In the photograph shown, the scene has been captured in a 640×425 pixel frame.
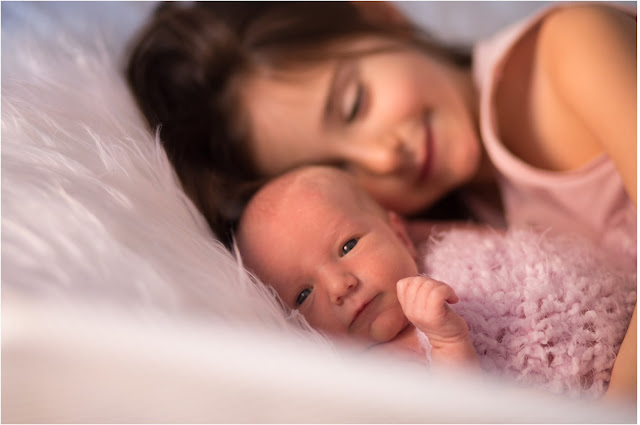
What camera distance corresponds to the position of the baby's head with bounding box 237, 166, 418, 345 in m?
0.68

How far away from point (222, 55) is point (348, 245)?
60 centimetres

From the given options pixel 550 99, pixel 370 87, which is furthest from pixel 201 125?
pixel 550 99

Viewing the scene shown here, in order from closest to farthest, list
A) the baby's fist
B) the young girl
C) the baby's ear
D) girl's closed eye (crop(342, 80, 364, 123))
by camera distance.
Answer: the baby's fist < the baby's ear < the young girl < girl's closed eye (crop(342, 80, 364, 123))

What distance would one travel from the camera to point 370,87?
106cm

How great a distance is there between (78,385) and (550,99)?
849 millimetres

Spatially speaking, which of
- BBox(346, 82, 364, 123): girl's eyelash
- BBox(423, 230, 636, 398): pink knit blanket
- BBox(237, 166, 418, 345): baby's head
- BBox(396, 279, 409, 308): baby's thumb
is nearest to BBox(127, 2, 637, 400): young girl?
BBox(346, 82, 364, 123): girl's eyelash

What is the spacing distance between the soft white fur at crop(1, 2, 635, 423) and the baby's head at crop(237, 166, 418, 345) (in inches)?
2.6

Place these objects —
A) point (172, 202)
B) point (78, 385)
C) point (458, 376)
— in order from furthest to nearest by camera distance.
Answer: point (172, 202) → point (458, 376) → point (78, 385)

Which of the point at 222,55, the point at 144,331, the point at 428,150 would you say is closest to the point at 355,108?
the point at 428,150

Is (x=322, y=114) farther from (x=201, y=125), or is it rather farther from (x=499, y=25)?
(x=499, y=25)

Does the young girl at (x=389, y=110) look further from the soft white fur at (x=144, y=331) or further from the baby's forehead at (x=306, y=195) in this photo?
the soft white fur at (x=144, y=331)

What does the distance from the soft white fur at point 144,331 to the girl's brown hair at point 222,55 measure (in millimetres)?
363

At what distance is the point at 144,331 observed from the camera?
43 centimetres

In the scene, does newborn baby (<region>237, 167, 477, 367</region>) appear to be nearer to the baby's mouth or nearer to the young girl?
the baby's mouth
